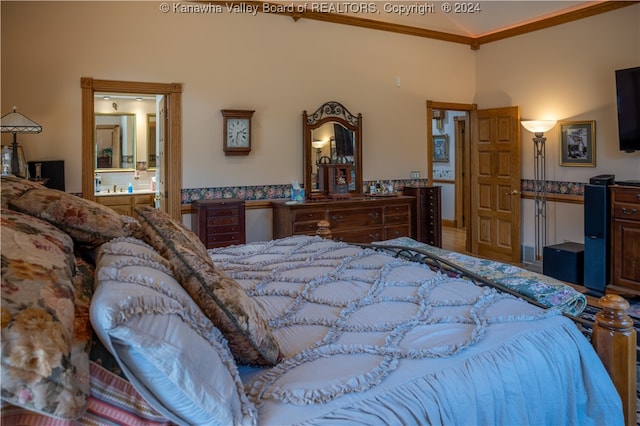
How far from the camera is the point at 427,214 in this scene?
6.16 meters

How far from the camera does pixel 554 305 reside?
2.15 metres

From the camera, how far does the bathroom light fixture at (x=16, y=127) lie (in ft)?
12.7

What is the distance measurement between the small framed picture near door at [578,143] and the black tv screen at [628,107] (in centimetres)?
49

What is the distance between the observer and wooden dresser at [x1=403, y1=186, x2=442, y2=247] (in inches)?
240

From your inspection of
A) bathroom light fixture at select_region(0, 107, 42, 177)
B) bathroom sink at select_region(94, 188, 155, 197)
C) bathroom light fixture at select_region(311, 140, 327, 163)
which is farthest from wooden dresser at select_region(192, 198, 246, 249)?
bathroom sink at select_region(94, 188, 155, 197)

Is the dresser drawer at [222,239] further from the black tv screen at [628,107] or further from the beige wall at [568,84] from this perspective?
the black tv screen at [628,107]

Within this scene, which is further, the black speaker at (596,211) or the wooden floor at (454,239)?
the wooden floor at (454,239)

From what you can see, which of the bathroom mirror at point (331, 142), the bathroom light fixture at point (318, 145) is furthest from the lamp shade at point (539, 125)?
the bathroom light fixture at point (318, 145)

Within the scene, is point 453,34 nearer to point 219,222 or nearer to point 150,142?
point 219,222

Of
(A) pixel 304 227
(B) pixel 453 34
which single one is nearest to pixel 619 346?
(A) pixel 304 227

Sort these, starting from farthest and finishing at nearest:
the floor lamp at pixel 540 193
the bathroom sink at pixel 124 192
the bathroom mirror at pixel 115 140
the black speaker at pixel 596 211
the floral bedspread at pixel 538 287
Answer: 1. the bathroom mirror at pixel 115 140
2. the bathroom sink at pixel 124 192
3. the floor lamp at pixel 540 193
4. the black speaker at pixel 596 211
5. the floral bedspread at pixel 538 287

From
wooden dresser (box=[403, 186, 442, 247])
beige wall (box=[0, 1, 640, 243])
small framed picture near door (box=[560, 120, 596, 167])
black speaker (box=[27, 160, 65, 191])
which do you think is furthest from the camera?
wooden dresser (box=[403, 186, 442, 247])

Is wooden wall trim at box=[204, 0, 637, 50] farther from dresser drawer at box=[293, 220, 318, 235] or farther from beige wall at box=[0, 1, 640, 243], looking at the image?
dresser drawer at box=[293, 220, 318, 235]

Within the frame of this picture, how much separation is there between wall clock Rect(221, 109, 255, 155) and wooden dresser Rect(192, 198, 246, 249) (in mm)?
565
